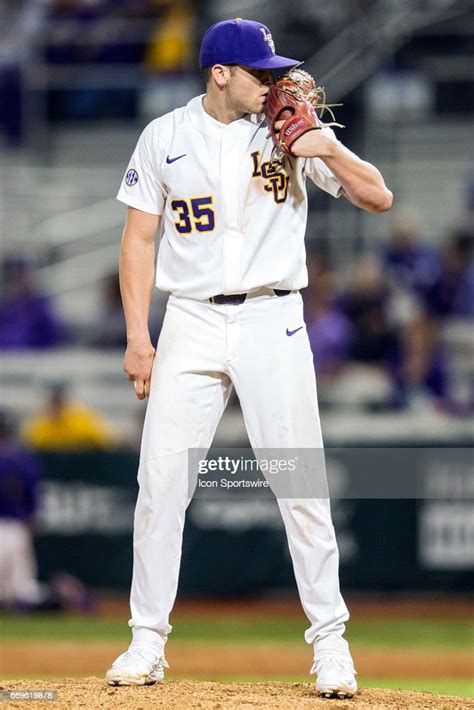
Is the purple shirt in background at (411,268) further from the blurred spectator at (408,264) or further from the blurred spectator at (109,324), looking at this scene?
the blurred spectator at (109,324)

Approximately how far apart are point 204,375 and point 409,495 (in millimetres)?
5483

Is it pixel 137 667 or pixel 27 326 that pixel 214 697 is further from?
pixel 27 326

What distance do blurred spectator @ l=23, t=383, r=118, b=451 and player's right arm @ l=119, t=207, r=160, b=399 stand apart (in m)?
5.62

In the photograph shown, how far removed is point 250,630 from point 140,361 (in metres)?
5.27

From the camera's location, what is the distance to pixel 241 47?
13.5 feet

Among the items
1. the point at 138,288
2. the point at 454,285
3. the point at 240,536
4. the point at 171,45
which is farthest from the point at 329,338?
the point at 138,288

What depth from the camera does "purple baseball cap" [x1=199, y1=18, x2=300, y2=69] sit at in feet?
13.5

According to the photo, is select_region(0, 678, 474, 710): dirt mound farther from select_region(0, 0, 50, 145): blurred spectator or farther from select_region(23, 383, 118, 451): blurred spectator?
select_region(0, 0, 50, 145): blurred spectator

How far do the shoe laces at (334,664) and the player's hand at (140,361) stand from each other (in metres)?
1.09

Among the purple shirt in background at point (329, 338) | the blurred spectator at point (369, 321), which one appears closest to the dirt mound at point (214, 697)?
the purple shirt in background at point (329, 338)

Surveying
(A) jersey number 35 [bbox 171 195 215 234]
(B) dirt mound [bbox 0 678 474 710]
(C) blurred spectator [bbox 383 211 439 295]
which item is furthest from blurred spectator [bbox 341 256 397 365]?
(A) jersey number 35 [bbox 171 195 215 234]

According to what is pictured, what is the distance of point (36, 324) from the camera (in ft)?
34.9

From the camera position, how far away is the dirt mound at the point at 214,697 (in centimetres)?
395

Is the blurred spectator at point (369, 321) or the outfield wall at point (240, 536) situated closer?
the outfield wall at point (240, 536)
